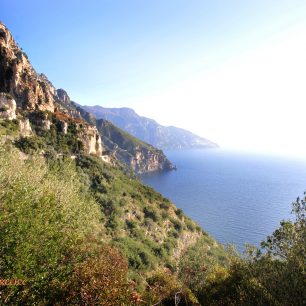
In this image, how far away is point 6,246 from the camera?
24547 mm

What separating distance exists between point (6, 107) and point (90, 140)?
30.9m

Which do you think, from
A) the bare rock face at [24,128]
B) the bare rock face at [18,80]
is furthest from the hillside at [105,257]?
the bare rock face at [18,80]

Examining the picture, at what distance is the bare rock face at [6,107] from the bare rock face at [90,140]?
2543 centimetres

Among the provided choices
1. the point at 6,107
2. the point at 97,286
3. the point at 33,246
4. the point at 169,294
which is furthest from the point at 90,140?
the point at 97,286

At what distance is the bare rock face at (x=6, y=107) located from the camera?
82.7m

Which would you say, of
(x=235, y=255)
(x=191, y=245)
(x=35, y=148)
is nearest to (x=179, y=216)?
(x=191, y=245)

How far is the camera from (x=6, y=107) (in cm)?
8412

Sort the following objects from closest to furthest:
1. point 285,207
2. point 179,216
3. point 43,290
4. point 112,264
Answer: point 43,290 → point 112,264 → point 179,216 → point 285,207

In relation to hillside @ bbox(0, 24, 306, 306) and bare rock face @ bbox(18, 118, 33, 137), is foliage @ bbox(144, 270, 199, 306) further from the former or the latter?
bare rock face @ bbox(18, 118, 33, 137)

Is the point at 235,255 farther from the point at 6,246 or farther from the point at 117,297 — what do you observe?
the point at 6,246

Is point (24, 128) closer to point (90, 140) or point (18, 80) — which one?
point (18, 80)

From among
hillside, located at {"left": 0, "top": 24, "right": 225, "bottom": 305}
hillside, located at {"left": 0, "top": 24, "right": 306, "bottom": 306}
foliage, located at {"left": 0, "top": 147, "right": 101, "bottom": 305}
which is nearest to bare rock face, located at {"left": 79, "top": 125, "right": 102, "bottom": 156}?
hillside, located at {"left": 0, "top": 24, "right": 225, "bottom": 305}

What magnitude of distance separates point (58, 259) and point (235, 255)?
2489 cm

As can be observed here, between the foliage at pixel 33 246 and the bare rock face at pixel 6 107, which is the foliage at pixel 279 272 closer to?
the foliage at pixel 33 246
